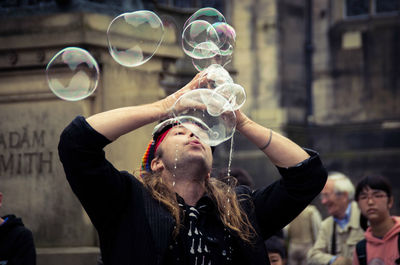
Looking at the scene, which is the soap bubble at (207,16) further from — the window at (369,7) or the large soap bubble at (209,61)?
the window at (369,7)

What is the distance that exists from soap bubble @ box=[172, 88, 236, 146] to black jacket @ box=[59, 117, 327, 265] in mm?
367

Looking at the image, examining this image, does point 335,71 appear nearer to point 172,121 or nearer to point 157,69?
point 157,69

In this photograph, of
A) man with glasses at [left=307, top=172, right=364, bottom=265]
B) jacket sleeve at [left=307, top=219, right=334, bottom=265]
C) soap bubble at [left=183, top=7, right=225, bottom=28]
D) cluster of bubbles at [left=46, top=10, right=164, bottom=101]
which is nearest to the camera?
cluster of bubbles at [left=46, top=10, right=164, bottom=101]

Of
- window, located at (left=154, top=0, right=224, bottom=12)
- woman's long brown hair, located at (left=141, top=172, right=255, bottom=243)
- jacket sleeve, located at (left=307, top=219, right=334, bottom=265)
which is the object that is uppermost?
window, located at (left=154, top=0, right=224, bottom=12)

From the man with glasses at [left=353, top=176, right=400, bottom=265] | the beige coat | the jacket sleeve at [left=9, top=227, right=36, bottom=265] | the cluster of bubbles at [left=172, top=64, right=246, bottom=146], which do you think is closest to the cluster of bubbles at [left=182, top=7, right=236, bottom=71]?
the cluster of bubbles at [left=172, top=64, right=246, bottom=146]

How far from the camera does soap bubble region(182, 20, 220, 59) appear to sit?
15.3ft

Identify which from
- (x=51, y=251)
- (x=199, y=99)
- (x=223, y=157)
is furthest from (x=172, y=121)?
(x=223, y=157)

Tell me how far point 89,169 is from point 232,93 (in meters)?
0.85

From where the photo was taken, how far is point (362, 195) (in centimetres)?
602

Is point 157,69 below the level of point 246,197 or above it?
above

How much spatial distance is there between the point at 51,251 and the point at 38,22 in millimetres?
1827

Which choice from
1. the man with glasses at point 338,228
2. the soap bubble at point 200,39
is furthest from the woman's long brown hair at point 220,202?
the man with glasses at point 338,228

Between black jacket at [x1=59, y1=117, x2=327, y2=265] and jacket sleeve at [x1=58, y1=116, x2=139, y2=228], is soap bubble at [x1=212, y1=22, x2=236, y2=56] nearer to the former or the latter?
black jacket at [x1=59, y1=117, x2=327, y2=265]

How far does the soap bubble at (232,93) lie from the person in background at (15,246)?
1811 mm
